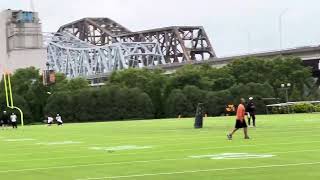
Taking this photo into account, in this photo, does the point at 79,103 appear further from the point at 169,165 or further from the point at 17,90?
the point at 169,165

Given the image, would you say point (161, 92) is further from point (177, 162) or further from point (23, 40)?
point (177, 162)

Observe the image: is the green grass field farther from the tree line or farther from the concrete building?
the concrete building

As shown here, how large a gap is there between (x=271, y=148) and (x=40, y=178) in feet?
30.8

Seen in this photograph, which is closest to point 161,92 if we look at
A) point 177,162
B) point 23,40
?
point 23,40

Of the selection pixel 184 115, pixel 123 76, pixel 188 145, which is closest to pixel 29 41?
pixel 123 76

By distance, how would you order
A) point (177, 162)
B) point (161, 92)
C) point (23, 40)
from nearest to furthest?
point (177, 162) → point (161, 92) → point (23, 40)

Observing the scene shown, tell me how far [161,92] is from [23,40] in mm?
73027

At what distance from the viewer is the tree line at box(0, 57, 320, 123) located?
106 m

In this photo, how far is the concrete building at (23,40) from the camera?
177625 mm

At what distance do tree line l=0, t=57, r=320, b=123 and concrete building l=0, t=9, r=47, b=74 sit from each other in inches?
2018

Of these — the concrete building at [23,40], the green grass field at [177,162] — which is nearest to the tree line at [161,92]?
the concrete building at [23,40]

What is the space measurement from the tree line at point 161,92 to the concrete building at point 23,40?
51.3m

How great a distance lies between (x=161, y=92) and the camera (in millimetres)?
116000

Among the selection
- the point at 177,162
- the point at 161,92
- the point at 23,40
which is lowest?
the point at 161,92
